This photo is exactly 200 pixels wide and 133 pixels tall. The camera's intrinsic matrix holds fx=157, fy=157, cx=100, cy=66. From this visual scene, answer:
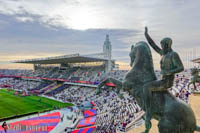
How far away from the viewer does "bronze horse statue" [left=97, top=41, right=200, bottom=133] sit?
3.68 m

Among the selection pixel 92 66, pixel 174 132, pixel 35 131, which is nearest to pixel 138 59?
pixel 174 132

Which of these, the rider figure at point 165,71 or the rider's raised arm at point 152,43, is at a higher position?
the rider's raised arm at point 152,43

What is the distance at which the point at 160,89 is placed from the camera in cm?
387

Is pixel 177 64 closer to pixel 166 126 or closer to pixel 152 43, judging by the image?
pixel 152 43

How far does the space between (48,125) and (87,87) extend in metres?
18.8

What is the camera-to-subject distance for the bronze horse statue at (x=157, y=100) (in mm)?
3676

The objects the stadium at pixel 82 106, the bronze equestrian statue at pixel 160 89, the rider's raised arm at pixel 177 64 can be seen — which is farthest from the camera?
the stadium at pixel 82 106

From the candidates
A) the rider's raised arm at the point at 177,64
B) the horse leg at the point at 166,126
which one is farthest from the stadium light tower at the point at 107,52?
the rider's raised arm at the point at 177,64

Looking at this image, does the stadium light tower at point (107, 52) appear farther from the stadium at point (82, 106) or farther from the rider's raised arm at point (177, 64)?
the rider's raised arm at point (177, 64)

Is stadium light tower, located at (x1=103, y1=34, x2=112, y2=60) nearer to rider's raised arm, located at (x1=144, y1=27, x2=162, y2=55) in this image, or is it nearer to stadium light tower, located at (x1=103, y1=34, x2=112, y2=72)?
stadium light tower, located at (x1=103, y1=34, x2=112, y2=72)

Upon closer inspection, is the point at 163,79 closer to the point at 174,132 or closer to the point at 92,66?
the point at 174,132

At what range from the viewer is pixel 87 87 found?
3581cm

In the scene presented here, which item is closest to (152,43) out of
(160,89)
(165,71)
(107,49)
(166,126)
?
(165,71)

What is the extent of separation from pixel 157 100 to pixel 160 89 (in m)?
0.30
